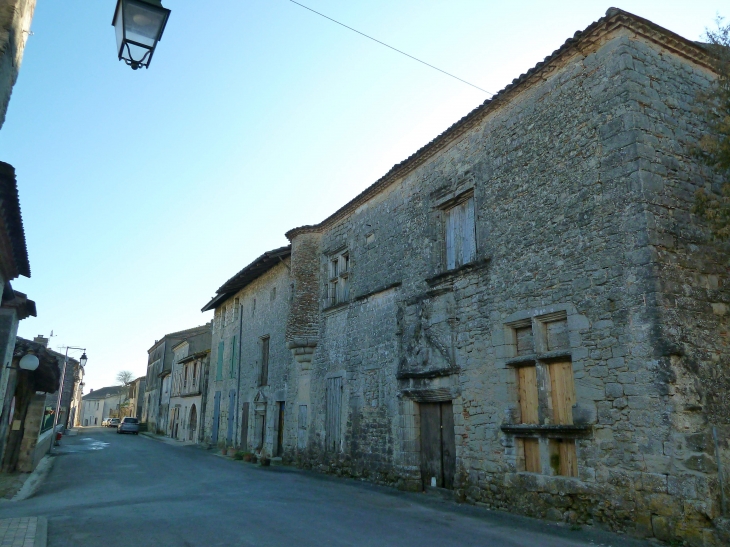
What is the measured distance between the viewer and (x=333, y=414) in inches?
531

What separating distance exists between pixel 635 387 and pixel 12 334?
11072mm

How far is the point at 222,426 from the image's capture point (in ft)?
73.1

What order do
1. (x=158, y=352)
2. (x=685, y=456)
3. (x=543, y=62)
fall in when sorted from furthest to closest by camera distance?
1. (x=158, y=352)
2. (x=543, y=62)
3. (x=685, y=456)

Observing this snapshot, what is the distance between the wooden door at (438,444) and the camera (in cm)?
977

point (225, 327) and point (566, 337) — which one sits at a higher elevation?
point (225, 327)

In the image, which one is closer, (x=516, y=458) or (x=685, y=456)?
(x=685, y=456)

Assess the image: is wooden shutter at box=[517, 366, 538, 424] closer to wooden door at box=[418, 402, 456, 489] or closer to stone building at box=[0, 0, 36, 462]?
wooden door at box=[418, 402, 456, 489]

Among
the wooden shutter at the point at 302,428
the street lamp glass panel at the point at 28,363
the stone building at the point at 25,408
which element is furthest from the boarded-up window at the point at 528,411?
the stone building at the point at 25,408

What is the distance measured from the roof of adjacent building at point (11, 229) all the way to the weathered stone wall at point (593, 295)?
6835mm

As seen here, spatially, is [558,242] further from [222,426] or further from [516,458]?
[222,426]

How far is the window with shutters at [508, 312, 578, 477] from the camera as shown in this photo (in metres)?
7.45

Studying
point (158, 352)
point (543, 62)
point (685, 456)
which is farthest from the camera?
point (158, 352)

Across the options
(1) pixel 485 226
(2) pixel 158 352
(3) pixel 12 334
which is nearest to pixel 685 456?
(1) pixel 485 226

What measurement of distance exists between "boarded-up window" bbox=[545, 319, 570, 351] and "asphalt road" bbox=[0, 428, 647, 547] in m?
2.42
